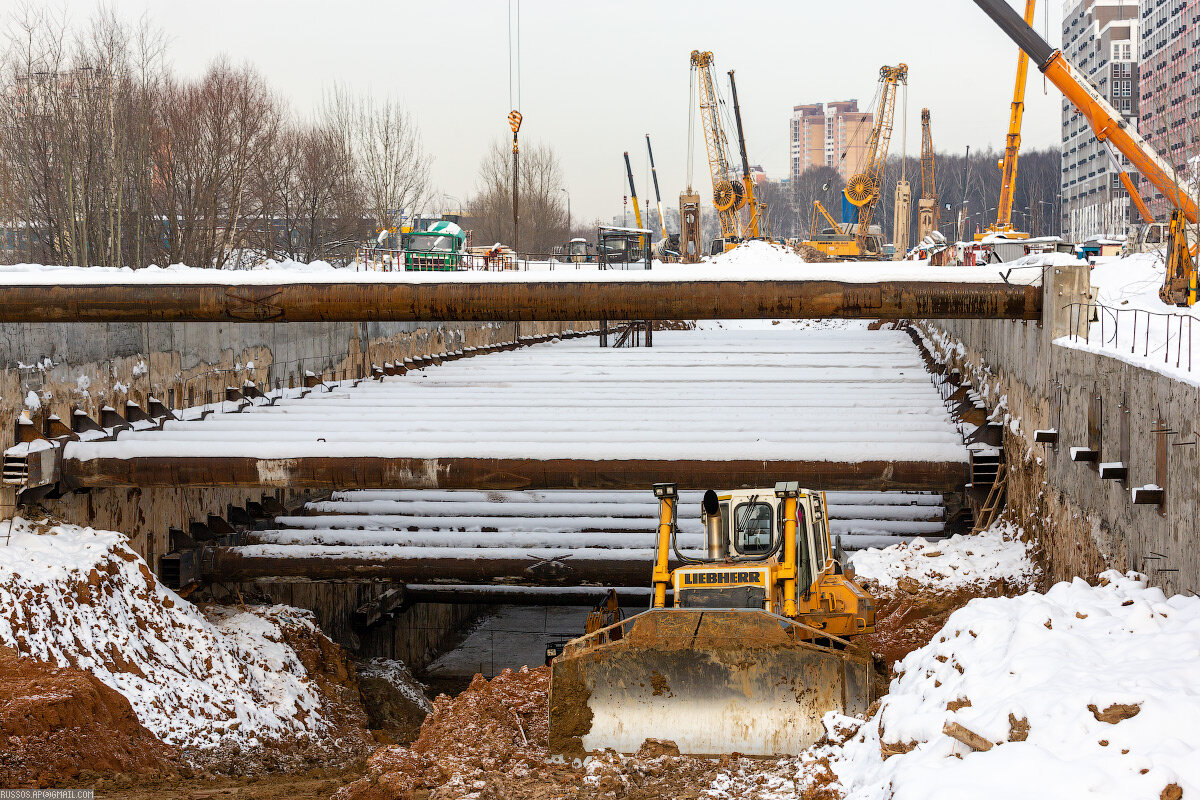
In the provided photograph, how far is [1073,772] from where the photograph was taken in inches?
221

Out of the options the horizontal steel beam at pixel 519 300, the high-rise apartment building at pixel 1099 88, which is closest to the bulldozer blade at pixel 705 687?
the horizontal steel beam at pixel 519 300

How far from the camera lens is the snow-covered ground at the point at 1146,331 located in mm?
A: 9008

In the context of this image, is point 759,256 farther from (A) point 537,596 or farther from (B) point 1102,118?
(A) point 537,596

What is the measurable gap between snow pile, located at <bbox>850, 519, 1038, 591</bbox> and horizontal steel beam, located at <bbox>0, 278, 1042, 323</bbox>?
2.96m

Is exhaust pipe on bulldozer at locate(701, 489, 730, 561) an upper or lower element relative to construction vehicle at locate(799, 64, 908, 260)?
lower

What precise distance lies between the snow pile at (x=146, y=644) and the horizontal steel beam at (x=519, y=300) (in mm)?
3041

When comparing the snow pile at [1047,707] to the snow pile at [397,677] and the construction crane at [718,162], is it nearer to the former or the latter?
the snow pile at [397,677]

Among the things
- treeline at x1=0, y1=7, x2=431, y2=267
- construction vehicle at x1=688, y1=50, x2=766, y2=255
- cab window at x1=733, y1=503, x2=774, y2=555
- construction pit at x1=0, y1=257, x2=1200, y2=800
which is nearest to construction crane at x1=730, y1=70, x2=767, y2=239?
Result: construction vehicle at x1=688, y1=50, x2=766, y2=255

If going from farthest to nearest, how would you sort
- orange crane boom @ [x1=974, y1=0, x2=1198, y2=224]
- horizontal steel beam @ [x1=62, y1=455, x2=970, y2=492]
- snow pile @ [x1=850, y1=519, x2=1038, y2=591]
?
orange crane boom @ [x1=974, y1=0, x2=1198, y2=224] < horizontal steel beam @ [x1=62, y1=455, x2=970, y2=492] < snow pile @ [x1=850, y1=519, x2=1038, y2=591]

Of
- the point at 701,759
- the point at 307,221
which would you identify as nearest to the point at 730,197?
the point at 307,221

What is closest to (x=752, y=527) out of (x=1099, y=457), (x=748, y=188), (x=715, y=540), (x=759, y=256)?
(x=715, y=540)

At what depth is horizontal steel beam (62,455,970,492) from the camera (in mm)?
14461

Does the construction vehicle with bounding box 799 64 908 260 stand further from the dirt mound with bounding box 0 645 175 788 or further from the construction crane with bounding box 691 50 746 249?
the dirt mound with bounding box 0 645 175 788

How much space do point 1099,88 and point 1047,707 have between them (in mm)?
172042
